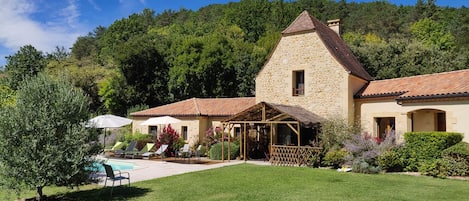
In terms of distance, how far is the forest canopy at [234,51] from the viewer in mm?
35406

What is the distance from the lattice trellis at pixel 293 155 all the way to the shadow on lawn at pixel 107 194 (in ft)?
28.2

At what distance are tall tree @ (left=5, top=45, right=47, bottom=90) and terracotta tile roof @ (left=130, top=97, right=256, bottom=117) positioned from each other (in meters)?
31.4

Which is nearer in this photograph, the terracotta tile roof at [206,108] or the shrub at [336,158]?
the shrub at [336,158]

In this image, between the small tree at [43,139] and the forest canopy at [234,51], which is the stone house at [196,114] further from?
the small tree at [43,139]

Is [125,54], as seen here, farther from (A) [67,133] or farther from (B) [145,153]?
(A) [67,133]

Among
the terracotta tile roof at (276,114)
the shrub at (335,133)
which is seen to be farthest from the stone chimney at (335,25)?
the shrub at (335,133)

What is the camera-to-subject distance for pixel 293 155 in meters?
18.5

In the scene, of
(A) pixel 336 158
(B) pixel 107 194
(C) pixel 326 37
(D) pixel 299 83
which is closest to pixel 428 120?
(A) pixel 336 158

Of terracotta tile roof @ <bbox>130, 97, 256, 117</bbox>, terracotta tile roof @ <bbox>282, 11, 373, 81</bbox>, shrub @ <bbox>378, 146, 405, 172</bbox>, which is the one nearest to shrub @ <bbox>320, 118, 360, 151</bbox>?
shrub @ <bbox>378, 146, 405, 172</bbox>

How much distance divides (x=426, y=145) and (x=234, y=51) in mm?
31732

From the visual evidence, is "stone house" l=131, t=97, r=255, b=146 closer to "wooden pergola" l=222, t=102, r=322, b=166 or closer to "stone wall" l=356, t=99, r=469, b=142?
"wooden pergola" l=222, t=102, r=322, b=166

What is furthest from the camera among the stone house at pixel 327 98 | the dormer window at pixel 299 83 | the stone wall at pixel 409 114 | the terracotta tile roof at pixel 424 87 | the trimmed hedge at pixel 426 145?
the dormer window at pixel 299 83

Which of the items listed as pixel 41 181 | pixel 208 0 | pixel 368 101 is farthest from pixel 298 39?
pixel 208 0

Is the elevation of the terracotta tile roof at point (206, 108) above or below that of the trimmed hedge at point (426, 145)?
above
